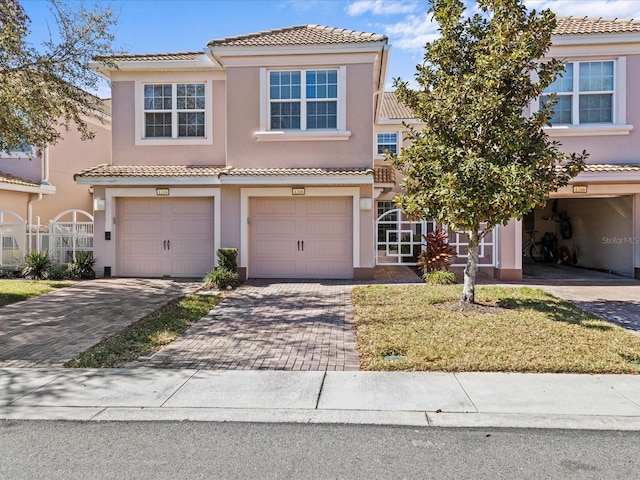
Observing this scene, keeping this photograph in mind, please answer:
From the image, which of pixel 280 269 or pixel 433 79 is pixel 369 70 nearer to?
pixel 433 79

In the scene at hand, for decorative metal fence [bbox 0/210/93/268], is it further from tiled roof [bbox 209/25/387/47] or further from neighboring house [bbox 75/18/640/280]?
tiled roof [bbox 209/25/387/47]

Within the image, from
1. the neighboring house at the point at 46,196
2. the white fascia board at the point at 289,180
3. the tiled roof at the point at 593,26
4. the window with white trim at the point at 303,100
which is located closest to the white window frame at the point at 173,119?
the neighboring house at the point at 46,196

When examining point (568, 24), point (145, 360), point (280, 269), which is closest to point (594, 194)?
point (568, 24)

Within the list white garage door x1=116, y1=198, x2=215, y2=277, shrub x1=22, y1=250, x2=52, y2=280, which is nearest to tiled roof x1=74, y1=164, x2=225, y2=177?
white garage door x1=116, y1=198, x2=215, y2=277

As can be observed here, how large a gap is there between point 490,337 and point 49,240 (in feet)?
46.4

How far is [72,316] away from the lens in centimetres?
936

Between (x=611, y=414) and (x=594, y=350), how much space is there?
2253mm

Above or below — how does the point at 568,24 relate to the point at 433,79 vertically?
above

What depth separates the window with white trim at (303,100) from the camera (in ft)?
45.5

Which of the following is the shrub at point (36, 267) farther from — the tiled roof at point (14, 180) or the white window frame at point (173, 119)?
the white window frame at point (173, 119)

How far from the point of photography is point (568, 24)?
1416 cm

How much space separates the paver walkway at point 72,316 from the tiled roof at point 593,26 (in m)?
12.8

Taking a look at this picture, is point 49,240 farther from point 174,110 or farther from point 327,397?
point 327,397

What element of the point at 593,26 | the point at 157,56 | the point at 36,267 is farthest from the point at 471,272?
the point at 36,267
